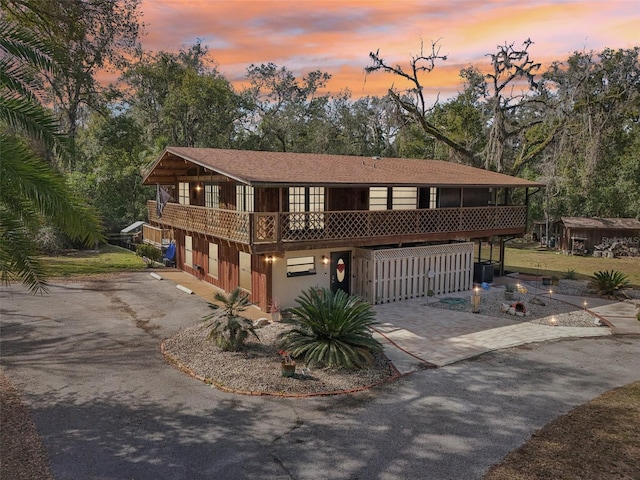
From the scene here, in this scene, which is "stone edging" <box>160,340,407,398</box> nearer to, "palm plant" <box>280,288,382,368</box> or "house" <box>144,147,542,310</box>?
"palm plant" <box>280,288,382,368</box>

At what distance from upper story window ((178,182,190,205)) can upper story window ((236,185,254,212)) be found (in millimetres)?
6353

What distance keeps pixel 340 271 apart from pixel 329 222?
2732 millimetres

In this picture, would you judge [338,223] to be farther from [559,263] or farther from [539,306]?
[559,263]

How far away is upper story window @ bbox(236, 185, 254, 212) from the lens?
63.6 ft

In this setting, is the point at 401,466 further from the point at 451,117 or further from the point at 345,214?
the point at 451,117

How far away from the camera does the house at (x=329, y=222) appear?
18.0m

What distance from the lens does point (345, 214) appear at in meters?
19.3

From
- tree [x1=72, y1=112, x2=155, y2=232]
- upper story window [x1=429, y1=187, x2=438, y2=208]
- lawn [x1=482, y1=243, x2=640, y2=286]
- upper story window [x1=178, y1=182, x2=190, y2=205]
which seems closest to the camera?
upper story window [x1=429, y1=187, x2=438, y2=208]

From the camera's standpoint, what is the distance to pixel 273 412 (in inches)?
408

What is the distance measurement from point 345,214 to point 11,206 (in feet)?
40.8

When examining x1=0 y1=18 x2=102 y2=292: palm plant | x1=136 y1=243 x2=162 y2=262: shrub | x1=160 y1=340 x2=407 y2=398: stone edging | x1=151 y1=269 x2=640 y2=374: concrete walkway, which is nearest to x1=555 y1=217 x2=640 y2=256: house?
x1=151 y1=269 x2=640 y2=374: concrete walkway

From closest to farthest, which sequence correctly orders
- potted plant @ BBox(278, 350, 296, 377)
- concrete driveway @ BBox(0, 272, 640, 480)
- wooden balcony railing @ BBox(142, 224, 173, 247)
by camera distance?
concrete driveway @ BBox(0, 272, 640, 480), potted plant @ BBox(278, 350, 296, 377), wooden balcony railing @ BBox(142, 224, 173, 247)

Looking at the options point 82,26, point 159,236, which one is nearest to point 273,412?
point 159,236

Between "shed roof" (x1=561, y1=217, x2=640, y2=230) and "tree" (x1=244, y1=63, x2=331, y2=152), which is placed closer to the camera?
"shed roof" (x1=561, y1=217, x2=640, y2=230)
